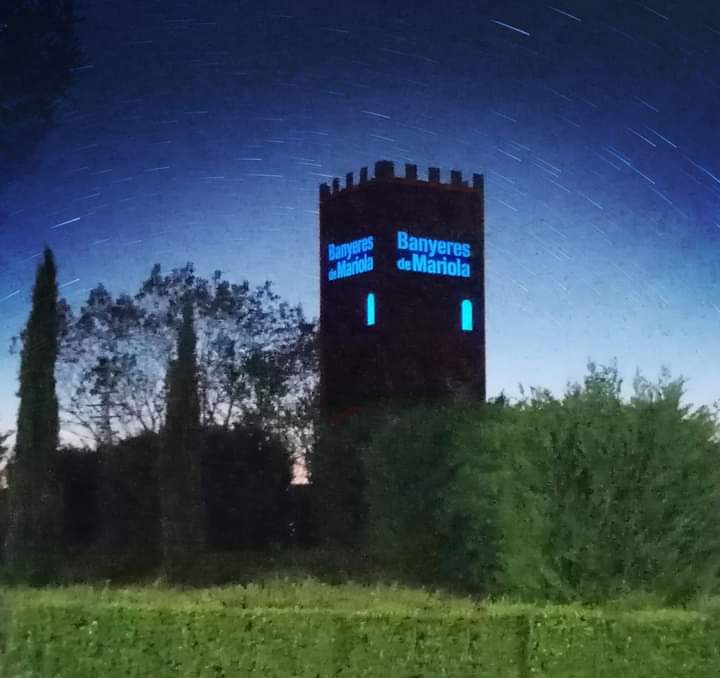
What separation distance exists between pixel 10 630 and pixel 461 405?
8718 millimetres

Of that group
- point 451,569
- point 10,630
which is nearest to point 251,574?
point 451,569

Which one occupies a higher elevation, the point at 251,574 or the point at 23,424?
the point at 23,424

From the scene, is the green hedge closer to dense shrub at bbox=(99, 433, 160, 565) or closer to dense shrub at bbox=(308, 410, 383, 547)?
dense shrub at bbox=(308, 410, 383, 547)

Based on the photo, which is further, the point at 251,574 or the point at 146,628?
the point at 251,574

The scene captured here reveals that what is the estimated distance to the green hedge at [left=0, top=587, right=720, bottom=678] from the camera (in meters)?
7.47

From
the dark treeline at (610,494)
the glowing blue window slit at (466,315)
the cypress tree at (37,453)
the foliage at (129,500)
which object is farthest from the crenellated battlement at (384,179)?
the dark treeline at (610,494)

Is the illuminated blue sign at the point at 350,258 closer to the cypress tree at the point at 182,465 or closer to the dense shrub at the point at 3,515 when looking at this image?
the cypress tree at the point at 182,465

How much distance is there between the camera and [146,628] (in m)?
7.65

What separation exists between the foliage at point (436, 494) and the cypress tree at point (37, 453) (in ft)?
16.6

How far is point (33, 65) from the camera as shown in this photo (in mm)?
14555

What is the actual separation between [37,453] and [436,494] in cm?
624

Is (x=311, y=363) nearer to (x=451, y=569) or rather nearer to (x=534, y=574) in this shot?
(x=451, y=569)

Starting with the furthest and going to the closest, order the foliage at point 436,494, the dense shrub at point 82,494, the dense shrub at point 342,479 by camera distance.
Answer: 1. the dense shrub at point 82,494
2. the dense shrub at point 342,479
3. the foliage at point 436,494

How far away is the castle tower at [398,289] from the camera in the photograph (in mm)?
24266
